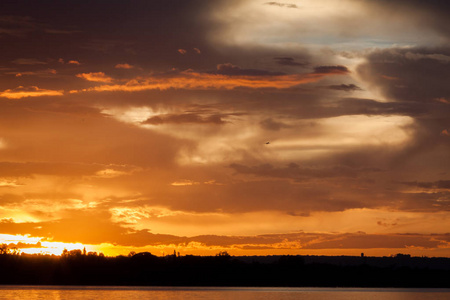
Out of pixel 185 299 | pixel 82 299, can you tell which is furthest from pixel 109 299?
pixel 185 299

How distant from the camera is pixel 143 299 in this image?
191250mm

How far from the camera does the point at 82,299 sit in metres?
193

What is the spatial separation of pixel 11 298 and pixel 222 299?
184ft

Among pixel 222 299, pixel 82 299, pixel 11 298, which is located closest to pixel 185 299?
pixel 222 299

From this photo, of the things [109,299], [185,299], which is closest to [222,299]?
[185,299]

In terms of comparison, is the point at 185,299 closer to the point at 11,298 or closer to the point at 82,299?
the point at 82,299

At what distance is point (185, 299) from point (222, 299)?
1062 cm

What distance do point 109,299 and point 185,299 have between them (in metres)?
20.3

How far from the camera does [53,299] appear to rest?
19150cm

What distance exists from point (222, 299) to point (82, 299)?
124 feet

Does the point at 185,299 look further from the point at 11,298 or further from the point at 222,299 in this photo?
the point at 11,298

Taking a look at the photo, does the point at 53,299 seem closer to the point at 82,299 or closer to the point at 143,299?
the point at 82,299

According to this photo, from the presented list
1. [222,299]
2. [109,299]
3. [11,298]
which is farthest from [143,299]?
[11,298]

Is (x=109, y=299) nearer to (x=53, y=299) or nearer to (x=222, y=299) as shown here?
(x=53, y=299)
